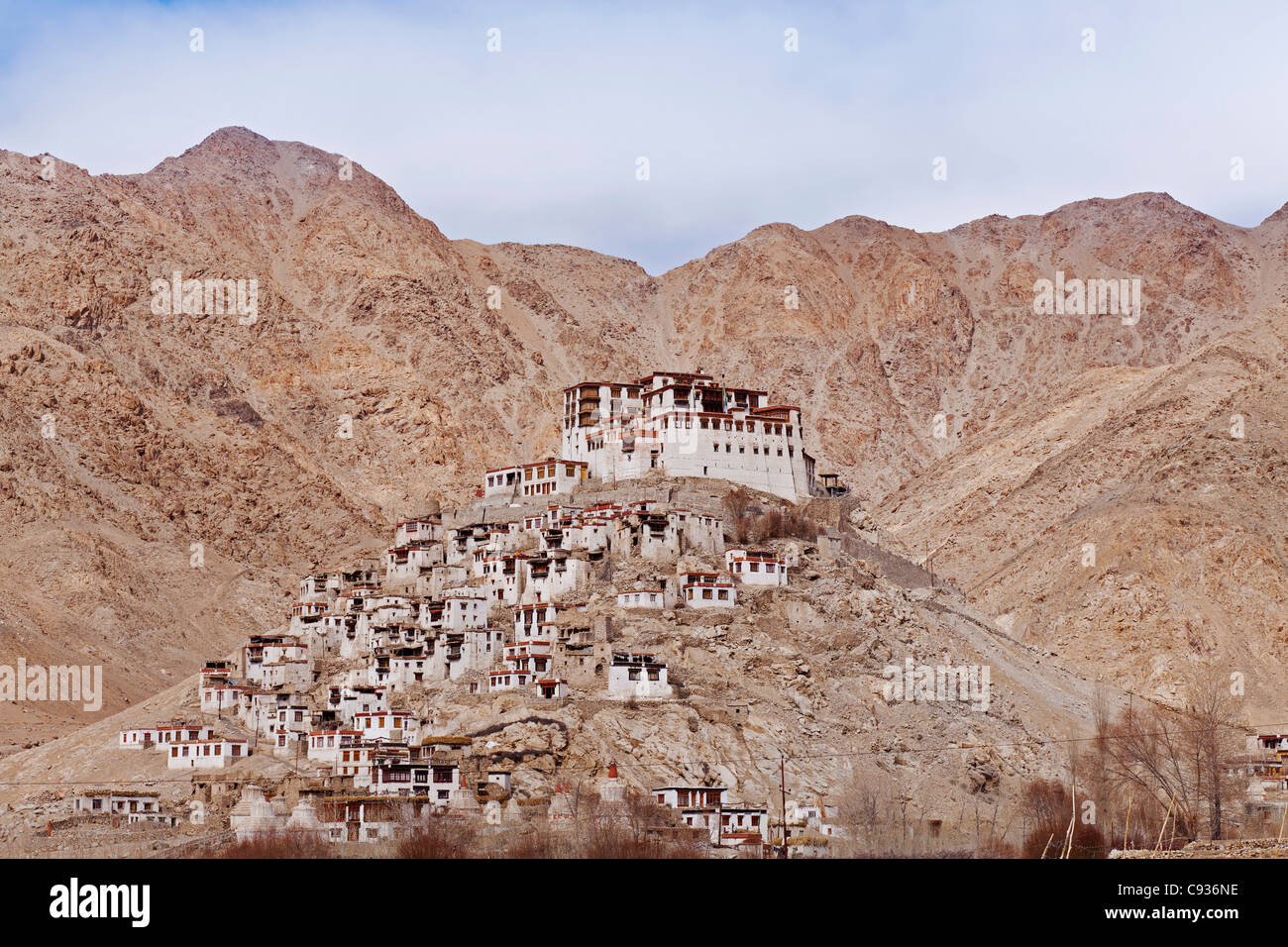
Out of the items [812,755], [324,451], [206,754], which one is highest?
[324,451]

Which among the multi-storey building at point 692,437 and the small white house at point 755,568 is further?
the multi-storey building at point 692,437

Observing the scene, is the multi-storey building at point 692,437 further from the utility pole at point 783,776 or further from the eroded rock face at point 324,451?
the utility pole at point 783,776
